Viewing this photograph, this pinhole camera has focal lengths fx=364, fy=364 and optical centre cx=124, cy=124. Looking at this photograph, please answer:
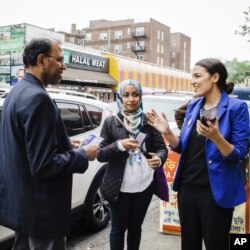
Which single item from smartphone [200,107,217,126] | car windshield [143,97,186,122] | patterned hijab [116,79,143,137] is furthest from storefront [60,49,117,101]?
smartphone [200,107,217,126]

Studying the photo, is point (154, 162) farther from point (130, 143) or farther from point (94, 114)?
point (94, 114)

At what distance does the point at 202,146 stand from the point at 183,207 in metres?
0.48

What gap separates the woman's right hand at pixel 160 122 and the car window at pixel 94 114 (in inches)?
76.8

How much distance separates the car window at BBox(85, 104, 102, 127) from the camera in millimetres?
4621

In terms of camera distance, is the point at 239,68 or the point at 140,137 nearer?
the point at 140,137

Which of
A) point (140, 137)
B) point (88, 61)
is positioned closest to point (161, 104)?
point (140, 137)

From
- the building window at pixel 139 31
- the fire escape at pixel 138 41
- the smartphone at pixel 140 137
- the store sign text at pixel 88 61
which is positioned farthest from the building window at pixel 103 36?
the smartphone at pixel 140 137

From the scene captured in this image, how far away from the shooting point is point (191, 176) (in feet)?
8.54

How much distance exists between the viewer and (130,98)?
123 inches

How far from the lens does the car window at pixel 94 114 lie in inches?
182

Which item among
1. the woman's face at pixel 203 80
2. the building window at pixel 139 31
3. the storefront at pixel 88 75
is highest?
the building window at pixel 139 31

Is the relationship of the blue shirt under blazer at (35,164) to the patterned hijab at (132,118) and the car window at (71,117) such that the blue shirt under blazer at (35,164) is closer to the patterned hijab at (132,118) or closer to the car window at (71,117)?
the patterned hijab at (132,118)

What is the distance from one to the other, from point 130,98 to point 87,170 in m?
1.49

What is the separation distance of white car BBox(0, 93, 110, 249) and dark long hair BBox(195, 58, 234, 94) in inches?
77.5
